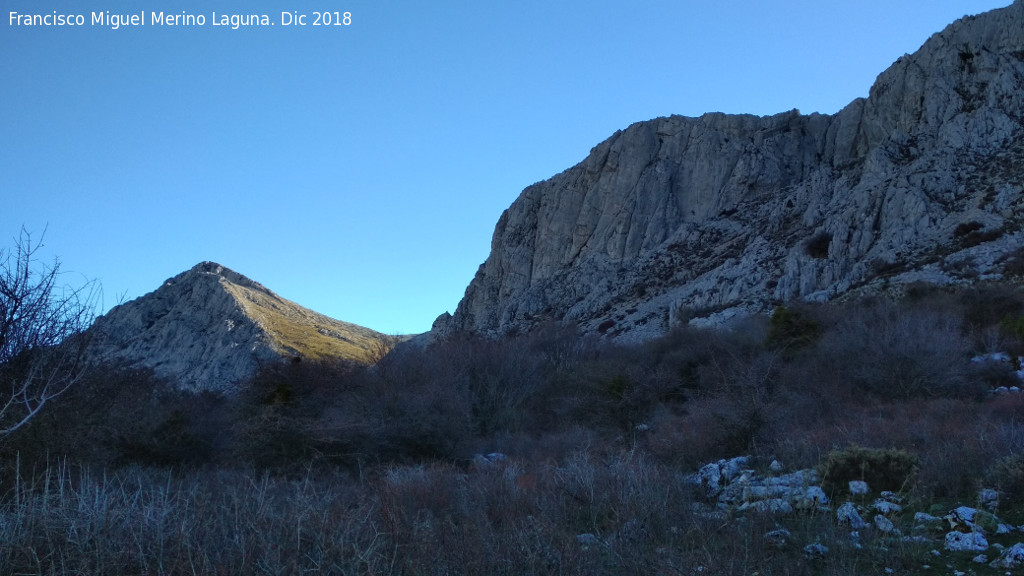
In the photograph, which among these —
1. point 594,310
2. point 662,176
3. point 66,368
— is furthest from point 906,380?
point 662,176

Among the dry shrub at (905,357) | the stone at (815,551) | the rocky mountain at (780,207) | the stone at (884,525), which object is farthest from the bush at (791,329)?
the stone at (815,551)

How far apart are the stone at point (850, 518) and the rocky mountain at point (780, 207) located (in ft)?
89.5

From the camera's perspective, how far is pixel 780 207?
50.7 meters

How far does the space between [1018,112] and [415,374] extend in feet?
125

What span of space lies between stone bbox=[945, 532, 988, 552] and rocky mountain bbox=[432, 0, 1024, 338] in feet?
91.1

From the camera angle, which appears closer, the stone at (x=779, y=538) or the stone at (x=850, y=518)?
the stone at (x=779, y=538)

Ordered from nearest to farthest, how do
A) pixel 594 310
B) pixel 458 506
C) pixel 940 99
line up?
1. pixel 458 506
2. pixel 940 99
3. pixel 594 310

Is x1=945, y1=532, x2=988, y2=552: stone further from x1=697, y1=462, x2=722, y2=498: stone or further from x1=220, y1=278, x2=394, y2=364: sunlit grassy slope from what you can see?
x1=220, y1=278, x2=394, y2=364: sunlit grassy slope

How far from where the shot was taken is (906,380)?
56.0ft

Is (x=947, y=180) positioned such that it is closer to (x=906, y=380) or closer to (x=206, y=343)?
(x=906, y=380)

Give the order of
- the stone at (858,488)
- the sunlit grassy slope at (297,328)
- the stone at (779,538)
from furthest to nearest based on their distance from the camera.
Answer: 1. the sunlit grassy slope at (297,328)
2. the stone at (858,488)
3. the stone at (779,538)

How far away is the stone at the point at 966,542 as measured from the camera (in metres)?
5.93

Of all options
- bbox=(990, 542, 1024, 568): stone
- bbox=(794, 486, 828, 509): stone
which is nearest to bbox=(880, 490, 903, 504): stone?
bbox=(794, 486, 828, 509): stone

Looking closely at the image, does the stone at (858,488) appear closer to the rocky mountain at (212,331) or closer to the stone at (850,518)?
the stone at (850,518)
